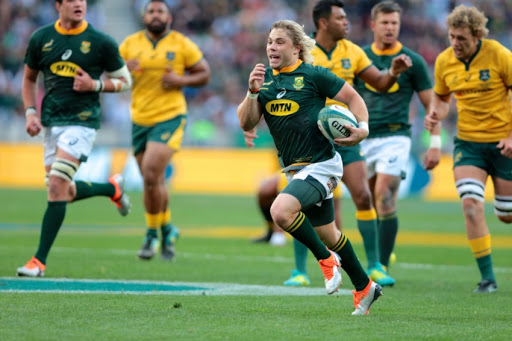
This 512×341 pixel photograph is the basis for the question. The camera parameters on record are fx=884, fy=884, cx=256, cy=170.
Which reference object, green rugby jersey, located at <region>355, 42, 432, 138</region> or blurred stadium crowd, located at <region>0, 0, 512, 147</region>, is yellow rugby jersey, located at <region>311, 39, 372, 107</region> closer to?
green rugby jersey, located at <region>355, 42, 432, 138</region>

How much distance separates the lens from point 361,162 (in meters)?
8.82

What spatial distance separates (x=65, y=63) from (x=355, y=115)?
381 centimetres

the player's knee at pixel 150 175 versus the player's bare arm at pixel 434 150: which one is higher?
the player's bare arm at pixel 434 150

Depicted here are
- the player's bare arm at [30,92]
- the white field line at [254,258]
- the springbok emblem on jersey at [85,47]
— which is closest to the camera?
the player's bare arm at [30,92]

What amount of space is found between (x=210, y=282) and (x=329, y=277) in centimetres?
239

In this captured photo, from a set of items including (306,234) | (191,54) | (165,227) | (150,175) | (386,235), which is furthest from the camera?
(191,54)

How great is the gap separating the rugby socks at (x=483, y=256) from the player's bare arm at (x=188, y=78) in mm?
4239

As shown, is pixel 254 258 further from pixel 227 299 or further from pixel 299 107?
pixel 299 107

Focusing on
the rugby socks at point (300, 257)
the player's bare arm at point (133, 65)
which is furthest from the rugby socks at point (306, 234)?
the player's bare arm at point (133, 65)

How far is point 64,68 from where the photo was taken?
919 centimetres

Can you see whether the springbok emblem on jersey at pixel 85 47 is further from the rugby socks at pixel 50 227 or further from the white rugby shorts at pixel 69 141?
the rugby socks at pixel 50 227

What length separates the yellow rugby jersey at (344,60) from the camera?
8.98 m

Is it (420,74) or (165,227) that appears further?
(165,227)

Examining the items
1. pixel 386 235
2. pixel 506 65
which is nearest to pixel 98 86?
pixel 386 235
